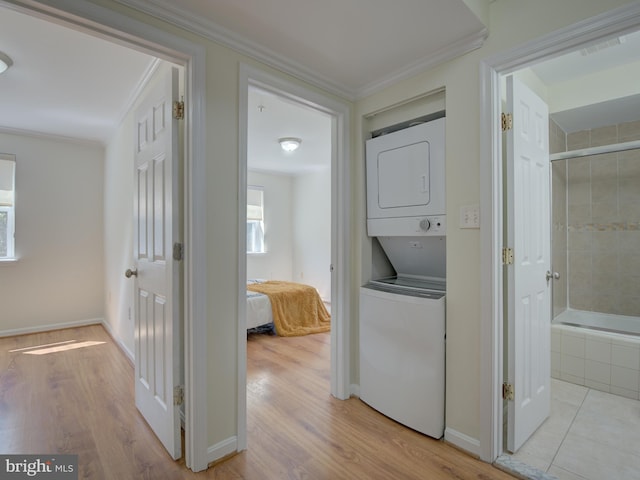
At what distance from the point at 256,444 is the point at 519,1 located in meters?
2.75

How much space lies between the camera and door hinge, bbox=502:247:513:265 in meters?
1.73

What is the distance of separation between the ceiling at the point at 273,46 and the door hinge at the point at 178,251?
1.08 m

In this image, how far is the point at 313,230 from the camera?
251 inches

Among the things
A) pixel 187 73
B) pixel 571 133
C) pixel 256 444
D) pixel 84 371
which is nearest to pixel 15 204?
pixel 84 371

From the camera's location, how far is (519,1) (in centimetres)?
161

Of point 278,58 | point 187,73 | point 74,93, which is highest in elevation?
point 74,93

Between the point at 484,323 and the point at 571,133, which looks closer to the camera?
the point at 484,323

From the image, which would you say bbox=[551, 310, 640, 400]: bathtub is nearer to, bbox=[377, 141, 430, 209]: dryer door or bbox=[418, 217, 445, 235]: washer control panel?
bbox=[418, 217, 445, 235]: washer control panel

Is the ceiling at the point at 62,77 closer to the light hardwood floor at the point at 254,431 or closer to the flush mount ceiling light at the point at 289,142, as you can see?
the flush mount ceiling light at the point at 289,142

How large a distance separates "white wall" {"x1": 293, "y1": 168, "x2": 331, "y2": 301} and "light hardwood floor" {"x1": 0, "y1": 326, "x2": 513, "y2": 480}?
320cm

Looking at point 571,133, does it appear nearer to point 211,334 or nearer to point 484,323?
point 484,323

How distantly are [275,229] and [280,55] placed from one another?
4.75 metres

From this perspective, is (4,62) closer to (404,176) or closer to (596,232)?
(404,176)

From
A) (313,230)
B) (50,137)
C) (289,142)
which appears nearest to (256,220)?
(313,230)
